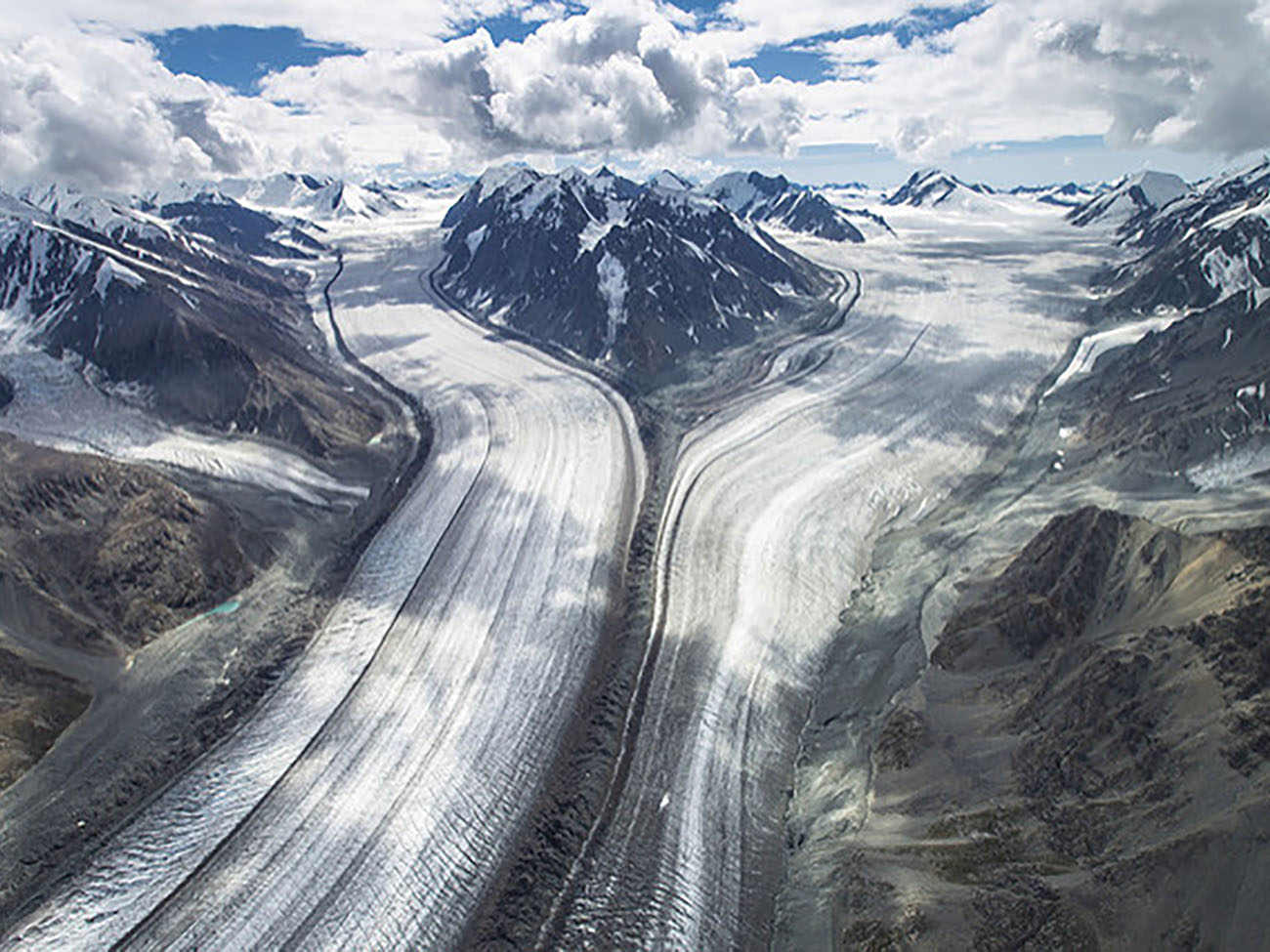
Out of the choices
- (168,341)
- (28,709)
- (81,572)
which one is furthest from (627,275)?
(28,709)

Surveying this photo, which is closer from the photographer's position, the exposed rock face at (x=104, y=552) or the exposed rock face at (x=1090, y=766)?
the exposed rock face at (x=1090, y=766)

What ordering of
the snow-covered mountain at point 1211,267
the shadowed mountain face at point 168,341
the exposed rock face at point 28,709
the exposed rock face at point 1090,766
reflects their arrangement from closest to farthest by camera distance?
the exposed rock face at point 1090,766, the exposed rock face at point 28,709, the shadowed mountain face at point 168,341, the snow-covered mountain at point 1211,267

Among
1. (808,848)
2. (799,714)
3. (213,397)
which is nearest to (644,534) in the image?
(799,714)

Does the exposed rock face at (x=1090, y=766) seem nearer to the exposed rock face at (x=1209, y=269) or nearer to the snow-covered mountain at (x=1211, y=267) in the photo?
the exposed rock face at (x=1209, y=269)

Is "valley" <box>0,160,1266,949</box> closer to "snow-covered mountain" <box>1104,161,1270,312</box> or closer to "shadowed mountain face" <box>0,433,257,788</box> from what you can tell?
"shadowed mountain face" <box>0,433,257,788</box>

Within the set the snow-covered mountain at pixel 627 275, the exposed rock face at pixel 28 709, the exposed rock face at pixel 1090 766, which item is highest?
the snow-covered mountain at pixel 627 275

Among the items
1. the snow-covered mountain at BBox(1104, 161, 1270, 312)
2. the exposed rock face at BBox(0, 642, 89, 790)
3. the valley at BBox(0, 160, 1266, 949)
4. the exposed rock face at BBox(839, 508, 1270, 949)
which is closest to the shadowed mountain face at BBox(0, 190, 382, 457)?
the valley at BBox(0, 160, 1266, 949)

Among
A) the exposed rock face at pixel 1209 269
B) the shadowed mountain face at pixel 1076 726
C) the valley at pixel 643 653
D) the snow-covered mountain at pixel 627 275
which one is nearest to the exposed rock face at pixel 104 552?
the valley at pixel 643 653
